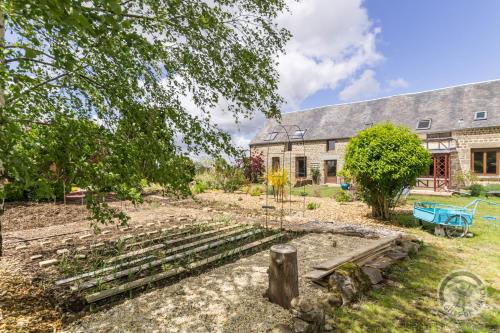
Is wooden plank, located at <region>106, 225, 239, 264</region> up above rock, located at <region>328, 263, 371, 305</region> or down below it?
above

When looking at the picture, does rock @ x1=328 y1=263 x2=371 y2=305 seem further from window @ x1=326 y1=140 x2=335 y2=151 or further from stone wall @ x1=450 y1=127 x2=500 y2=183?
window @ x1=326 y1=140 x2=335 y2=151

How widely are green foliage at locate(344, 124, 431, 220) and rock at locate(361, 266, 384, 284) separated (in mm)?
4074

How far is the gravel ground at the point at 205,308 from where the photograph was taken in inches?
125

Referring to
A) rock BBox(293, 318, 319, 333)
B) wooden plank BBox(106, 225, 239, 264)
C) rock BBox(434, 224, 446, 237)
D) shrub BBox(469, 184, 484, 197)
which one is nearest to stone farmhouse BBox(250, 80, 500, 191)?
shrub BBox(469, 184, 484, 197)

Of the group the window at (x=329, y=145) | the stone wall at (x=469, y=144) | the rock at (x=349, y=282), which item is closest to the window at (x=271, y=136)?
the window at (x=329, y=145)

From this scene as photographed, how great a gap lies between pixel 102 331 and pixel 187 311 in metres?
0.89

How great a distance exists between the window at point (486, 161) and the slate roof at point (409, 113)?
1680mm

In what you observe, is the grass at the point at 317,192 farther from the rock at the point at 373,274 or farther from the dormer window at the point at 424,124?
the rock at the point at 373,274

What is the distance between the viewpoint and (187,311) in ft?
11.4

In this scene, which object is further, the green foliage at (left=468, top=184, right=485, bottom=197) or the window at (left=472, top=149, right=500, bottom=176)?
the window at (left=472, top=149, right=500, bottom=176)

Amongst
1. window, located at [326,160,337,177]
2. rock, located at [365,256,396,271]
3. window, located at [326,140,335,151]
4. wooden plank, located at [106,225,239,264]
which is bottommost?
rock, located at [365,256,396,271]

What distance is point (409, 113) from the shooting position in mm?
21703

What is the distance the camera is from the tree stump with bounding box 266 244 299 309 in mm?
3562

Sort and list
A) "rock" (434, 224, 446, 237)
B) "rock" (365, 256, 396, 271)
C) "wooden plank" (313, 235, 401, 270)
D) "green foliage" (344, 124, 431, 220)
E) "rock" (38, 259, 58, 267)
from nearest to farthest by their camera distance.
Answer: "wooden plank" (313, 235, 401, 270)
"rock" (38, 259, 58, 267)
"rock" (365, 256, 396, 271)
"rock" (434, 224, 446, 237)
"green foliage" (344, 124, 431, 220)
